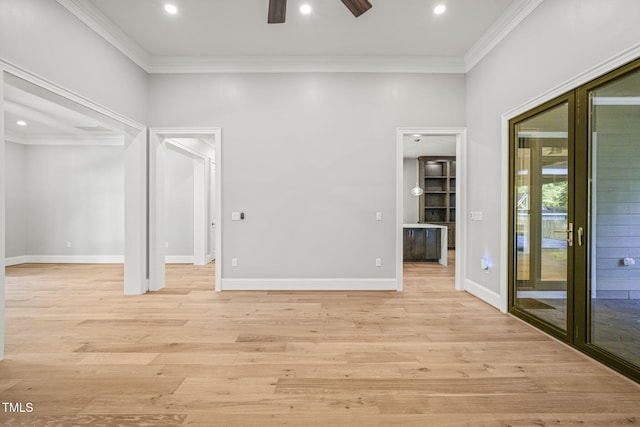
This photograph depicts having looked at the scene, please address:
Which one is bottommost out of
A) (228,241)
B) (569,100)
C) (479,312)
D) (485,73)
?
(479,312)

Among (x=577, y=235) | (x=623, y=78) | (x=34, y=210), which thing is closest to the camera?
(x=623, y=78)

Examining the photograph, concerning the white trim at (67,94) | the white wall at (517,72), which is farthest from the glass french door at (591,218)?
the white trim at (67,94)

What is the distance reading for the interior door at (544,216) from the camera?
2611mm

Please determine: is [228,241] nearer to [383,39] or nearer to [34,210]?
[383,39]

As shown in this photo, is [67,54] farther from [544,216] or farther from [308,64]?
[544,216]

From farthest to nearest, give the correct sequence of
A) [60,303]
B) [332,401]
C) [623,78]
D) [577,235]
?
1. [60,303]
2. [577,235]
3. [623,78]
4. [332,401]

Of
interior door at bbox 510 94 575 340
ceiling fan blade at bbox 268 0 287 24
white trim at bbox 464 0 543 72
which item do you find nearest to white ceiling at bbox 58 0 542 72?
white trim at bbox 464 0 543 72

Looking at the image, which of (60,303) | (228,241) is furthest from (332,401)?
(60,303)

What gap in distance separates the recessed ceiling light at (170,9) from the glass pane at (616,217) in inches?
162

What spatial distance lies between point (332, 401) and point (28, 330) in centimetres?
315

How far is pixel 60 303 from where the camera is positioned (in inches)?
148

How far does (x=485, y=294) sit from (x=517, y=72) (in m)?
2.68

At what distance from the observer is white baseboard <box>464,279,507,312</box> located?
3515 mm

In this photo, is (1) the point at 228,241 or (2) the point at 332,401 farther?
(1) the point at 228,241
